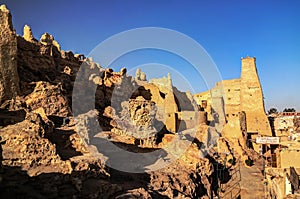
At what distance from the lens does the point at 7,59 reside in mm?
20906

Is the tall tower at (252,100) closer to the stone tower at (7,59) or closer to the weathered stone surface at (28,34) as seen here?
the weathered stone surface at (28,34)

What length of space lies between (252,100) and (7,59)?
3087cm

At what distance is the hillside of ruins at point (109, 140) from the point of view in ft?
46.4

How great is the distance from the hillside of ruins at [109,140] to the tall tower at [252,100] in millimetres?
142

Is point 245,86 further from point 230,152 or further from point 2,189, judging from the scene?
point 2,189

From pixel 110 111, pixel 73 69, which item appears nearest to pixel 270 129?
pixel 110 111

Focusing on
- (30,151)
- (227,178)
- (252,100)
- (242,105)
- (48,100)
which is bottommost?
(227,178)

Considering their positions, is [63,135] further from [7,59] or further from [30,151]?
[7,59]

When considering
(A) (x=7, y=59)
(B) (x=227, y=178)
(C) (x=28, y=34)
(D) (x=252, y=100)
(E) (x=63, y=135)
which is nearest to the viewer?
(E) (x=63, y=135)

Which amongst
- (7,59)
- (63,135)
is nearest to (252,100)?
(63,135)

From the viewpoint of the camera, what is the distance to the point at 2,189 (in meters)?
10.7

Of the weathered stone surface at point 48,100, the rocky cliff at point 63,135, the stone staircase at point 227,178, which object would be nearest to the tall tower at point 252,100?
the stone staircase at point 227,178

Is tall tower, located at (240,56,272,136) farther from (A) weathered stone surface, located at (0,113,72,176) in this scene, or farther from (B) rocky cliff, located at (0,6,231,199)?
(A) weathered stone surface, located at (0,113,72,176)

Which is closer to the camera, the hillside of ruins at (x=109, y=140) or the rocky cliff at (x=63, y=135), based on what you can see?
the rocky cliff at (x=63, y=135)
